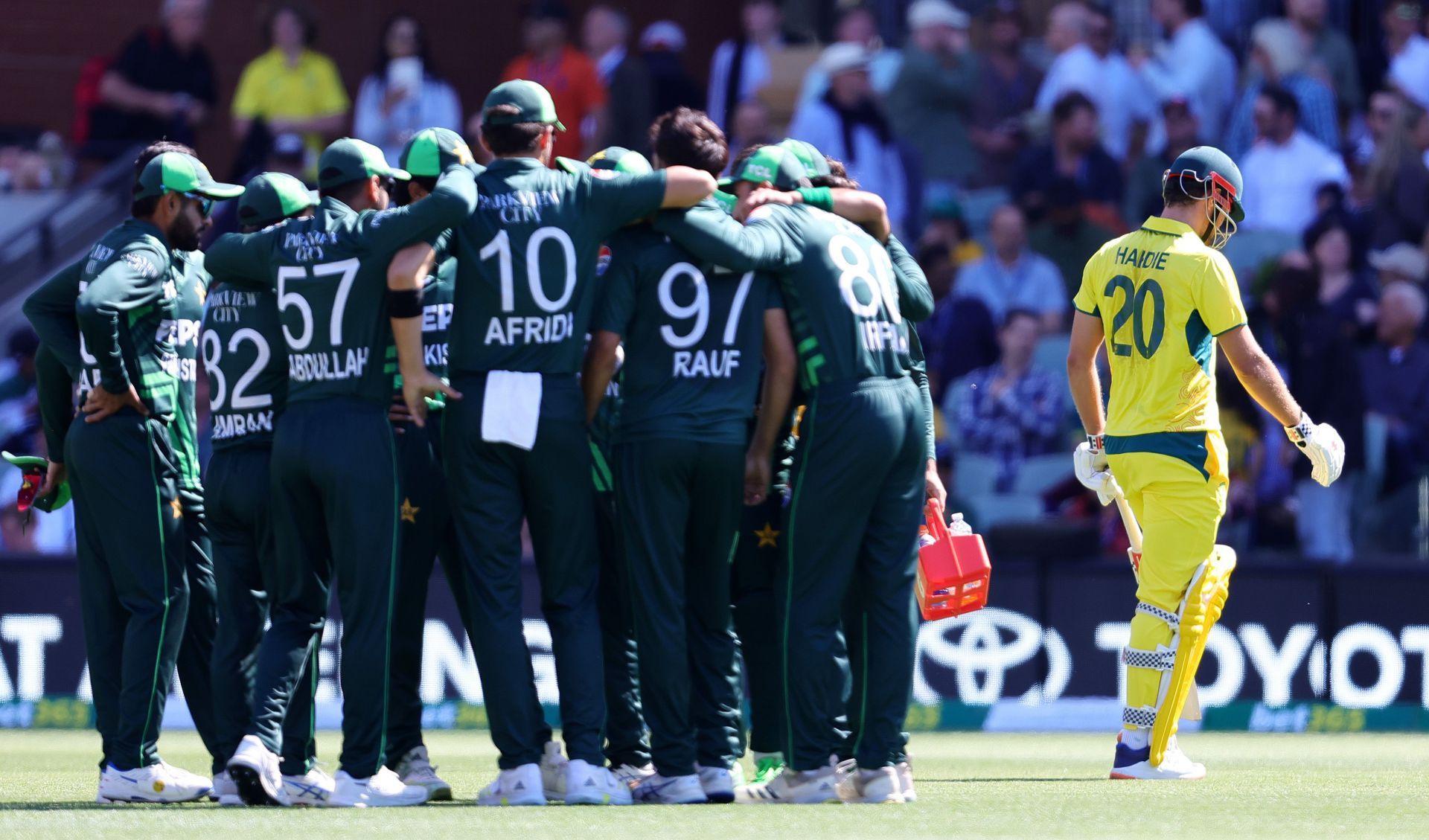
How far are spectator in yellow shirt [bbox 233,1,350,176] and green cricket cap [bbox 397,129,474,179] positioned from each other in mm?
9623

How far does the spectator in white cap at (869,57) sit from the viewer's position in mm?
17016

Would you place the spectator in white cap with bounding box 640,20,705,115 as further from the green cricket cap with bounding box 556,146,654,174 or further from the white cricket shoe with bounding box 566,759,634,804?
the white cricket shoe with bounding box 566,759,634,804

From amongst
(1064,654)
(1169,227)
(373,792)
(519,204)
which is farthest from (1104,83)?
(373,792)

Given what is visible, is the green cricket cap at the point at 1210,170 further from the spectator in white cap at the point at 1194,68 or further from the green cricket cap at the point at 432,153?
the spectator in white cap at the point at 1194,68

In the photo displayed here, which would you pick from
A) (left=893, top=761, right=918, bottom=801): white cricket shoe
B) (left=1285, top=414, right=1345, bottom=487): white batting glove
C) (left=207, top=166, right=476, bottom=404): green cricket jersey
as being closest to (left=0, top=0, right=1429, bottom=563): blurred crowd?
(left=1285, top=414, right=1345, bottom=487): white batting glove

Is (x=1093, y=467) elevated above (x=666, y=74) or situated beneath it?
situated beneath

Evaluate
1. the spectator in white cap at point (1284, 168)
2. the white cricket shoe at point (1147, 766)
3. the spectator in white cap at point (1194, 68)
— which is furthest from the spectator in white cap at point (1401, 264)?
the white cricket shoe at point (1147, 766)

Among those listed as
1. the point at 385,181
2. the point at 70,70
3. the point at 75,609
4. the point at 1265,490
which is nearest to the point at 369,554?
the point at 385,181

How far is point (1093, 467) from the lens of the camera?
8984mm

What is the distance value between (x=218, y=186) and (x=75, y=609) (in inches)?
204

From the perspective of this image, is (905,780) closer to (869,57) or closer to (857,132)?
(857,132)

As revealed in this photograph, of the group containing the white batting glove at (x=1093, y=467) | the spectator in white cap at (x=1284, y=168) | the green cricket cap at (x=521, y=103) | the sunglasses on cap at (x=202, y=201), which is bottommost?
the white batting glove at (x=1093, y=467)

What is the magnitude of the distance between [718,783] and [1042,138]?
10168 mm

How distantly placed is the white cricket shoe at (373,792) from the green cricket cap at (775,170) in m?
2.60
